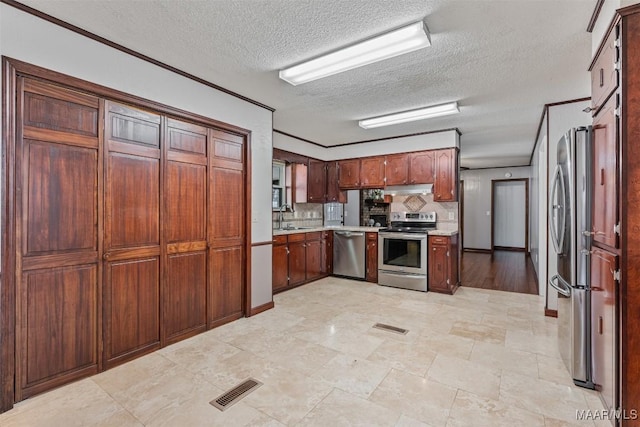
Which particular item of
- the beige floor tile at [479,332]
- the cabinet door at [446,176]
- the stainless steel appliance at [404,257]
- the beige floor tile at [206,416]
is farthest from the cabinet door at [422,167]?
the beige floor tile at [206,416]

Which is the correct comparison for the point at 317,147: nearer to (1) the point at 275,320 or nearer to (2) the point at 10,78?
(1) the point at 275,320

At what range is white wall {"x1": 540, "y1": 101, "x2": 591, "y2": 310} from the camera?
3645mm

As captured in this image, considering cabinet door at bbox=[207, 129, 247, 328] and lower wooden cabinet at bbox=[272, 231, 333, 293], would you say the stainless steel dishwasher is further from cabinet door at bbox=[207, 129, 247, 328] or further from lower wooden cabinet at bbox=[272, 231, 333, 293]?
cabinet door at bbox=[207, 129, 247, 328]

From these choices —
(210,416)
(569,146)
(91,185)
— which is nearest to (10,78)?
(91,185)

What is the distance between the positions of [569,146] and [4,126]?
3.83 metres

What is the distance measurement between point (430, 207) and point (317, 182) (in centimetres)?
217

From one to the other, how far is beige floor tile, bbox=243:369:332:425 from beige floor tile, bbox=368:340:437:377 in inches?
25.5

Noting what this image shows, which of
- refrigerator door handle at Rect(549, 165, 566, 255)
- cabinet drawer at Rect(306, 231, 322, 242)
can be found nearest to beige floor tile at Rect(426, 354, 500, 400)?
refrigerator door handle at Rect(549, 165, 566, 255)

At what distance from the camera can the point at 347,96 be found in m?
3.56

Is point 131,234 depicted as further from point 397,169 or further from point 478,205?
point 478,205

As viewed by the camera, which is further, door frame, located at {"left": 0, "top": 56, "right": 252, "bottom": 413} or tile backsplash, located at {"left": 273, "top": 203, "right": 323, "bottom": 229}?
tile backsplash, located at {"left": 273, "top": 203, "right": 323, "bottom": 229}

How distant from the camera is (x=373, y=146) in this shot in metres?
5.73

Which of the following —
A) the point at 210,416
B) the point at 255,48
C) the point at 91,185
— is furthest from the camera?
the point at 255,48

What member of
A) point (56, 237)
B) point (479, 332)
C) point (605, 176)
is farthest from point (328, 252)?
point (605, 176)
